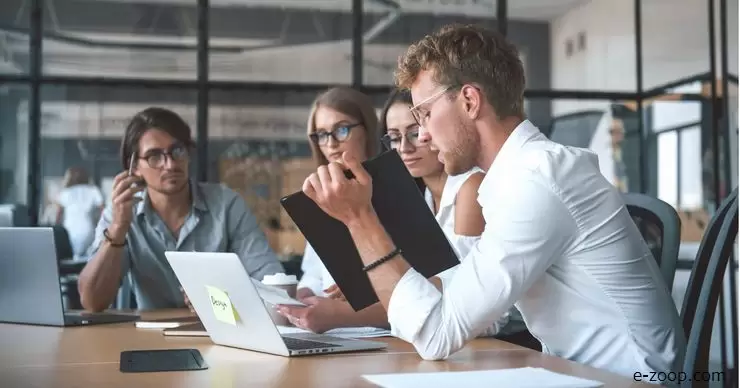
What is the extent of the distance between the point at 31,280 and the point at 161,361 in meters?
1.02

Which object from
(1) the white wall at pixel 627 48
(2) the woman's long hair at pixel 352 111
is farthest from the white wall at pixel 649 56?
(2) the woman's long hair at pixel 352 111

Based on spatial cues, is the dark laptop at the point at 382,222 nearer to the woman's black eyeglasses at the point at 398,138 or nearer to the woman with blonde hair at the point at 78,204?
the woman's black eyeglasses at the point at 398,138

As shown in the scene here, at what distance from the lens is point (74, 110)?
5.04 meters

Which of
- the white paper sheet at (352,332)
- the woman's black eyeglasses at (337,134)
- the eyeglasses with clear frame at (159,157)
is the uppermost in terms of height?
the woman's black eyeglasses at (337,134)

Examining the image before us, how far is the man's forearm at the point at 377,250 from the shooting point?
171cm

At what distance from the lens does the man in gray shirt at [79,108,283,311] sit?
3.20 meters

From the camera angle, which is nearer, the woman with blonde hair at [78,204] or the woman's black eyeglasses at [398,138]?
the woman's black eyeglasses at [398,138]

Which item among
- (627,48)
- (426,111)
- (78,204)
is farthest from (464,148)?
(627,48)

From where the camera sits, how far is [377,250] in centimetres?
172

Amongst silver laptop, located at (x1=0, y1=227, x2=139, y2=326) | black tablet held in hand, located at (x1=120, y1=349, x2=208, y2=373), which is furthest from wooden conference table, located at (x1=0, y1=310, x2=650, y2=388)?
silver laptop, located at (x1=0, y1=227, x2=139, y2=326)

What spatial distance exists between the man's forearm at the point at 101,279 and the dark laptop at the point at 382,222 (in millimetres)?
1527

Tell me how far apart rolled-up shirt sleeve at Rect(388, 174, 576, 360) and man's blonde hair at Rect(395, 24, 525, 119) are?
29 centimetres

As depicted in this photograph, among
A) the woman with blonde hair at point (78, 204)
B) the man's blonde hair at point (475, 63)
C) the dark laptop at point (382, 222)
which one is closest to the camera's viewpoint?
the dark laptop at point (382, 222)

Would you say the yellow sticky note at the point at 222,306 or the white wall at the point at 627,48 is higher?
the white wall at the point at 627,48
